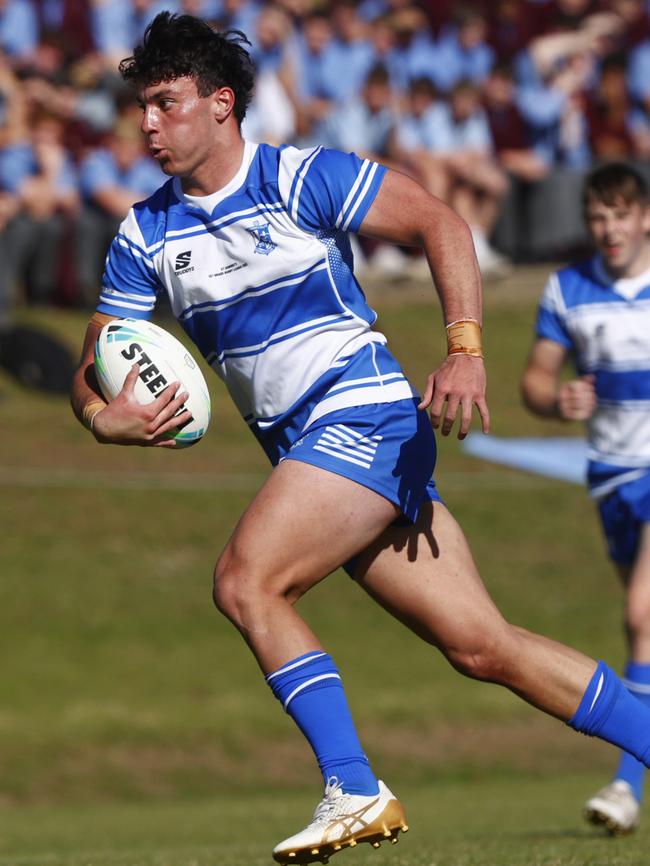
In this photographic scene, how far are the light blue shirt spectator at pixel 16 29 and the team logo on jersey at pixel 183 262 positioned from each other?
11.7 metres

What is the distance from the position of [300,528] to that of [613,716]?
1.24m

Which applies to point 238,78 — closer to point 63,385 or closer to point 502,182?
point 63,385

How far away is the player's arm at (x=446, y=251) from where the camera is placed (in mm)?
4875

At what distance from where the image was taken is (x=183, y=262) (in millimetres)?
5148

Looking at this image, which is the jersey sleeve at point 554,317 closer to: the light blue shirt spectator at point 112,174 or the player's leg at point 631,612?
the player's leg at point 631,612

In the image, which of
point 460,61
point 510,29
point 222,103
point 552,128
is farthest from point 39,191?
point 222,103

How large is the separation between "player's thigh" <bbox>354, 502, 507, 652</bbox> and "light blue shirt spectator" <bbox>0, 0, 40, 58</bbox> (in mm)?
12172

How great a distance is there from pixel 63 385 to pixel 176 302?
9058mm

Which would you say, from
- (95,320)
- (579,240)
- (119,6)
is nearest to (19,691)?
(95,320)

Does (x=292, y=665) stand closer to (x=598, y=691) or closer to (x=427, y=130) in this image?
(x=598, y=691)

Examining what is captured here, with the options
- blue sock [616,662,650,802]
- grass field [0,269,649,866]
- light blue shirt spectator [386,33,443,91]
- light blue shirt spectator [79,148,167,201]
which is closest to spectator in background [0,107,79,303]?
light blue shirt spectator [79,148,167,201]

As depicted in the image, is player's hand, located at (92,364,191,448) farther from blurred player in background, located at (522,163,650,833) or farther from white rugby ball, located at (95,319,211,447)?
blurred player in background, located at (522,163,650,833)

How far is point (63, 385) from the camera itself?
14.1m

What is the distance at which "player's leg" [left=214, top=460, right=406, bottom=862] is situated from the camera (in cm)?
477
